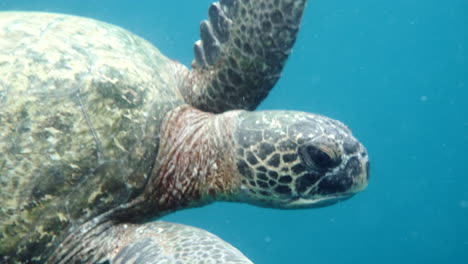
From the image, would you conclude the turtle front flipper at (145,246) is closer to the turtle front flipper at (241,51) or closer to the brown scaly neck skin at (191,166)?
the brown scaly neck skin at (191,166)

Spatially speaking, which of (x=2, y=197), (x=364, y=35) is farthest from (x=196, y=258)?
(x=364, y=35)

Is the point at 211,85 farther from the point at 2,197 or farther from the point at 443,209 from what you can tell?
the point at 443,209

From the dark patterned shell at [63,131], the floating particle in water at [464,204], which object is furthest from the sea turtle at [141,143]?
the floating particle in water at [464,204]

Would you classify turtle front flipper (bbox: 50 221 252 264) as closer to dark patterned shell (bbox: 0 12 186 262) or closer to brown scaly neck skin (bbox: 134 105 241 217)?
dark patterned shell (bbox: 0 12 186 262)

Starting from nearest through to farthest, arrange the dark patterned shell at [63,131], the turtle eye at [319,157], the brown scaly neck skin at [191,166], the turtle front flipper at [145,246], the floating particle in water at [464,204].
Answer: the turtle front flipper at [145,246] → the dark patterned shell at [63,131] → the turtle eye at [319,157] → the brown scaly neck skin at [191,166] → the floating particle in water at [464,204]

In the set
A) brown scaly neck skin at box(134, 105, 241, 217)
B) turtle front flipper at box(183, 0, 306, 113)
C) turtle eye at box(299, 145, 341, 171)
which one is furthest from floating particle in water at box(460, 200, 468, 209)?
brown scaly neck skin at box(134, 105, 241, 217)

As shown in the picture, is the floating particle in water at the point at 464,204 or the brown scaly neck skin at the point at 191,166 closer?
the brown scaly neck skin at the point at 191,166

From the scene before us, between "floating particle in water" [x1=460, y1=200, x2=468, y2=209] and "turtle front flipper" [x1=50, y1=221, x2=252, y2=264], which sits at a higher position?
"turtle front flipper" [x1=50, y1=221, x2=252, y2=264]

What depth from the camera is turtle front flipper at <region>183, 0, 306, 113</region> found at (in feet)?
9.61

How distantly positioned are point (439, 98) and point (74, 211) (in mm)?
54801

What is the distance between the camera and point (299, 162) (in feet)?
8.89

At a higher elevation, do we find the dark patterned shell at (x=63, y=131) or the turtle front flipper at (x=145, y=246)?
the dark patterned shell at (x=63, y=131)

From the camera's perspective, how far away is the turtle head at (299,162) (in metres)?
2.69

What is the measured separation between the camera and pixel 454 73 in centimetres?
4778
